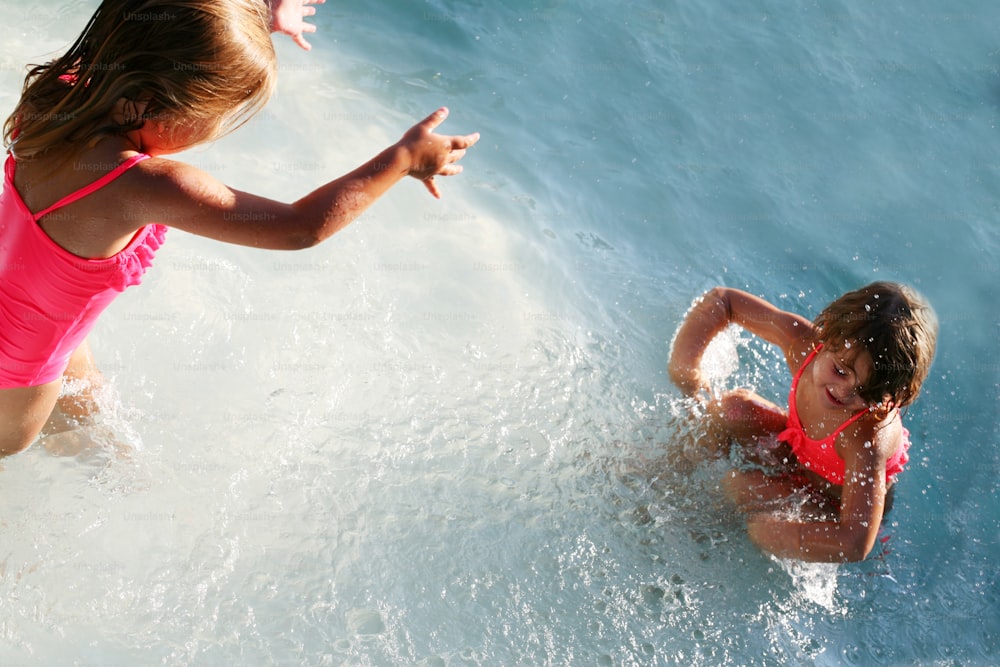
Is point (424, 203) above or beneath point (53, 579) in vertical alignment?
above

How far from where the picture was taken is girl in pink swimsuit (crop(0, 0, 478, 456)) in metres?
2.10

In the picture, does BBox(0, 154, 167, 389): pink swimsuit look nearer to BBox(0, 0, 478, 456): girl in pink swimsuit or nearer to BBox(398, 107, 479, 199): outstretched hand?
BBox(0, 0, 478, 456): girl in pink swimsuit

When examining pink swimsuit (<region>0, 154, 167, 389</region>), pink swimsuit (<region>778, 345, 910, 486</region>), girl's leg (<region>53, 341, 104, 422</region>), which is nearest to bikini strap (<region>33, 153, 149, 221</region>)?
pink swimsuit (<region>0, 154, 167, 389</region>)

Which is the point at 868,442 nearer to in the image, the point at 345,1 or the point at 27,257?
the point at 27,257

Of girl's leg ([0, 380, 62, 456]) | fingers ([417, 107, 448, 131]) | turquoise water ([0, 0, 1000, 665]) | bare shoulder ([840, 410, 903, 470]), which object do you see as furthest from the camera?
bare shoulder ([840, 410, 903, 470])

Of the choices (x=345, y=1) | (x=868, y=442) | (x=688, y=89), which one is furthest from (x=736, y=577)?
(x=345, y=1)

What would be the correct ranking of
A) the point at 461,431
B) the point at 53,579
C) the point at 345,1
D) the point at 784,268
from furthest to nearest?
the point at 345,1
the point at 784,268
the point at 461,431
the point at 53,579

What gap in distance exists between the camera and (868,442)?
3324mm

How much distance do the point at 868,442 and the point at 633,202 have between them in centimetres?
223

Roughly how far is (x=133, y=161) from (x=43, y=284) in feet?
1.53

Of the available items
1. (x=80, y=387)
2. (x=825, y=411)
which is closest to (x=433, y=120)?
(x=80, y=387)

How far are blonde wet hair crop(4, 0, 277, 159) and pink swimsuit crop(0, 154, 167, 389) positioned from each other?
0.42 feet

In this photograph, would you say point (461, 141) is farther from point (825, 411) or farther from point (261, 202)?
point (825, 411)

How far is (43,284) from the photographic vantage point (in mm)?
2367
